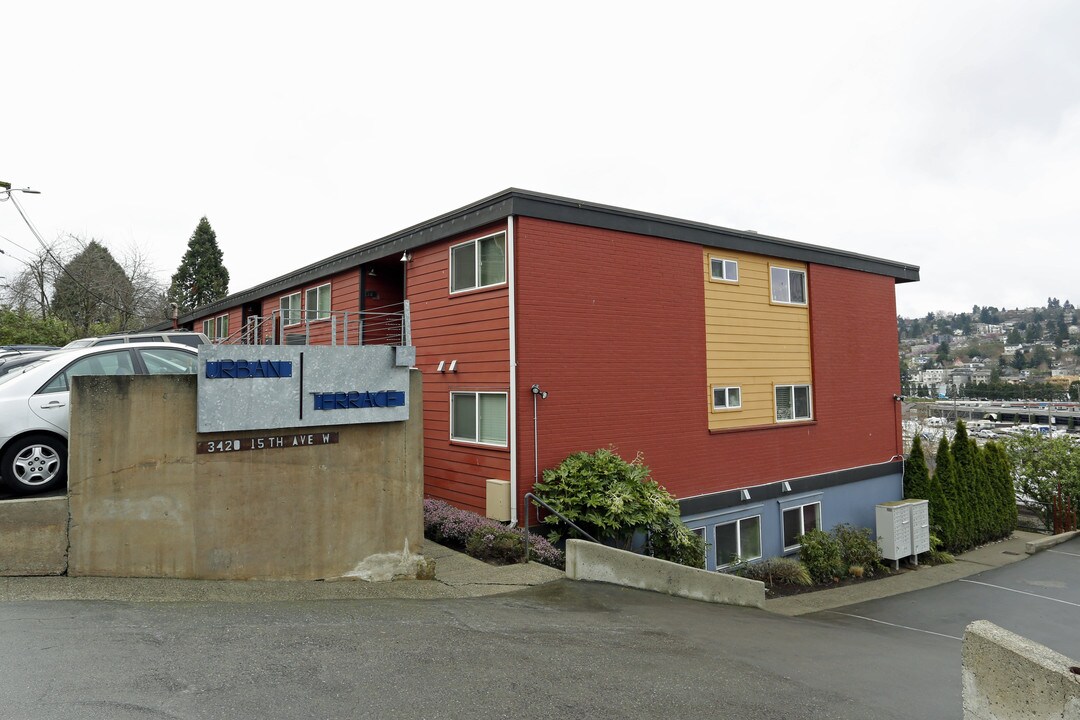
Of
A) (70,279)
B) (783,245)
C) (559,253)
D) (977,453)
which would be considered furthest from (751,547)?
(70,279)

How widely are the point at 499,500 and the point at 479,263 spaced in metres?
4.79

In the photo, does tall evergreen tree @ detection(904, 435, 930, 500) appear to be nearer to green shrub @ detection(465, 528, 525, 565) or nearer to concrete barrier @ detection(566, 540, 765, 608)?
concrete barrier @ detection(566, 540, 765, 608)

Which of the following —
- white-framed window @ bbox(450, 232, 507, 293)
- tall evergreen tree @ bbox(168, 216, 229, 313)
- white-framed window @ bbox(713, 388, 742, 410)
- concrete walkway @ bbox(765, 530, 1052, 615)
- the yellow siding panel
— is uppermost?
tall evergreen tree @ bbox(168, 216, 229, 313)

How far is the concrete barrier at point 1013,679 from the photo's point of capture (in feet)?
13.6

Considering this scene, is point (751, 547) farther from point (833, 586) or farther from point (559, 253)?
point (559, 253)

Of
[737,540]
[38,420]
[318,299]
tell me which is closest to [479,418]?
[38,420]

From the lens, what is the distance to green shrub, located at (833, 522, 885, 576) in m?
16.7

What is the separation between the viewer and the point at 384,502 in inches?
350

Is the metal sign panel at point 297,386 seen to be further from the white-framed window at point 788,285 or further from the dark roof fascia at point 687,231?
the white-framed window at point 788,285

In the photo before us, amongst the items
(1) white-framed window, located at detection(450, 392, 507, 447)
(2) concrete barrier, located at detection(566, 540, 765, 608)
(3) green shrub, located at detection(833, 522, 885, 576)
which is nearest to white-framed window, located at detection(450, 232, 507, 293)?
(1) white-framed window, located at detection(450, 392, 507, 447)

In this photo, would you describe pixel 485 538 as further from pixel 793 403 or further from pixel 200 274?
pixel 200 274

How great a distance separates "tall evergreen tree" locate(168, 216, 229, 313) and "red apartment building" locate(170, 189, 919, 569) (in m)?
41.8

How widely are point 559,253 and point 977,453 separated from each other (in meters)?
17.4

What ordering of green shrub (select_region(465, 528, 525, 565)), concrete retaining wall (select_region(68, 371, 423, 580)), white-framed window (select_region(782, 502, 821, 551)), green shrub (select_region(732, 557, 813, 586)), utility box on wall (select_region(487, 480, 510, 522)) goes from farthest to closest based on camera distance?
1. white-framed window (select_region(782, 502, 821, 551))
2. green shrub (select_region(732, 557, 813, 586))
3. utility box on wall (select_region(487, 480, 510, 522))
4. green shrub (select_region(465, 528, 525, 565))
5. concrete retaining wall (select_region(68, 371, 423, 580))
